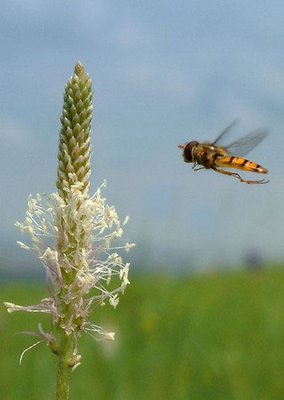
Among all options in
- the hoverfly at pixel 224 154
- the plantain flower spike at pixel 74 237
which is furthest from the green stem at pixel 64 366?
the hoverfly at pixel 224 154

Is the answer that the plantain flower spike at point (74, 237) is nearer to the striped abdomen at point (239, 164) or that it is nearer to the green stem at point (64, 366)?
the green stem at point (64, 366)

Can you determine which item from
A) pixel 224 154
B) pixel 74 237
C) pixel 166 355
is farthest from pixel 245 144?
pixel 166 355

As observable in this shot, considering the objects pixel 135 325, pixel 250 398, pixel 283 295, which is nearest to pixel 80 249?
pixel 250 398

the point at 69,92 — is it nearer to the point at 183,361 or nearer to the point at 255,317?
the point at 183,361

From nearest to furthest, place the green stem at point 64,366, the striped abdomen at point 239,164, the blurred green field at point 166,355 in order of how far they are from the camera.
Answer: the green stem at point 64,366, the striped abdomen at point 239,164, the blurred green field at point 166,355

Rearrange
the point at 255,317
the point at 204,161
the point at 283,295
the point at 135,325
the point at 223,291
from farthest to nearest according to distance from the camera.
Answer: the point at 223,291 < the point at 283,295 < the point at 255,317 < the point at 135,325 < the point at 204,161

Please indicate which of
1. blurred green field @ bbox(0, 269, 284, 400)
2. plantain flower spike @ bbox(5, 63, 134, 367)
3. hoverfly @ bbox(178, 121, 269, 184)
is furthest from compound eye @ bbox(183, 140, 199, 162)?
blurred green field @ bbox(0, 269, 284, 400)

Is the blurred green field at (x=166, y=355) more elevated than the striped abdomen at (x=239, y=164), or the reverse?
the striped abdomen at (x=239, y=164)
